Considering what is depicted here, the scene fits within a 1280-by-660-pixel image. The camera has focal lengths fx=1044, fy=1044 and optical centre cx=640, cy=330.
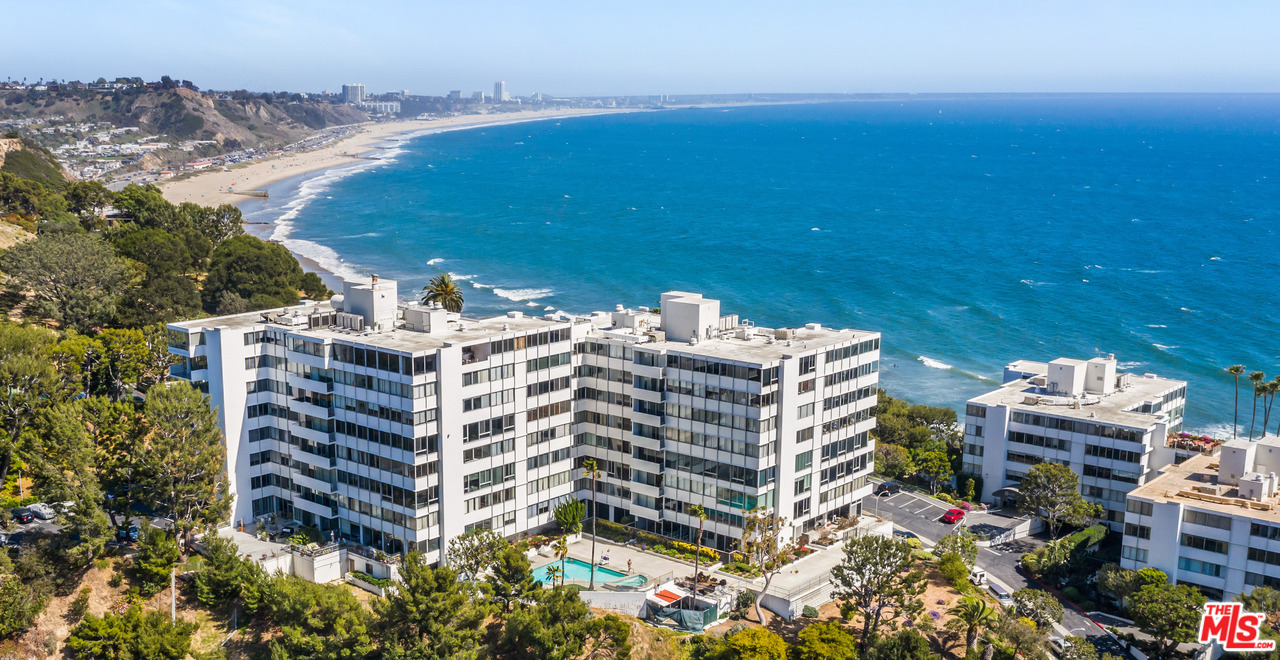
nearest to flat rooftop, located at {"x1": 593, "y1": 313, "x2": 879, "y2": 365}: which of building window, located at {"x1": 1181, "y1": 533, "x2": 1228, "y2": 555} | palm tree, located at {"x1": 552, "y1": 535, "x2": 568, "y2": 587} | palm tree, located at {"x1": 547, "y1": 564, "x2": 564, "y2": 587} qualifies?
palm tree, located at {"x1": 552, "y1": 535, "x2": 568, "y2": 587}

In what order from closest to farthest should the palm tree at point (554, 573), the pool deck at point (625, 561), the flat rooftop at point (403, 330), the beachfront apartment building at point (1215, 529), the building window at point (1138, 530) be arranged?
1. the palm tree at point (554, 573)
2. the beachfront apartment building at point (1215, 529)
3. the flat rooftop at point (403, 330)
4. the pool deck at point (625, 561)
5. the building window at point (1138, 530)

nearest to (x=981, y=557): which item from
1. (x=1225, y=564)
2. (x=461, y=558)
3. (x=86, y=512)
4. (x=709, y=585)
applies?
(x=1225, y=564)

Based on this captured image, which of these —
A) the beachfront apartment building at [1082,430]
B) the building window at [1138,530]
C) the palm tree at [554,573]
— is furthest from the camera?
the beachfront apartment building at [1082,430]

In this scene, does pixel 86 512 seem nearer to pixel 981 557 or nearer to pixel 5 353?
pixel 5 353

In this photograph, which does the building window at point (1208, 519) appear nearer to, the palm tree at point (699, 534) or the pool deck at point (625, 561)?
the palm tree at point (699, 534)

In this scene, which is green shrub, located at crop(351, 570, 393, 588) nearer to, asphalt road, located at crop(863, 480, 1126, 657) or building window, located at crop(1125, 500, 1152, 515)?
asphalt road, located at crop(863, 480, 1126, 657)

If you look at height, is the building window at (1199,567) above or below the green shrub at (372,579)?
above

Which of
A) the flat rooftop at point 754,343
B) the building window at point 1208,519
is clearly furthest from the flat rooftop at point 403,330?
the building window at point 1208,519
